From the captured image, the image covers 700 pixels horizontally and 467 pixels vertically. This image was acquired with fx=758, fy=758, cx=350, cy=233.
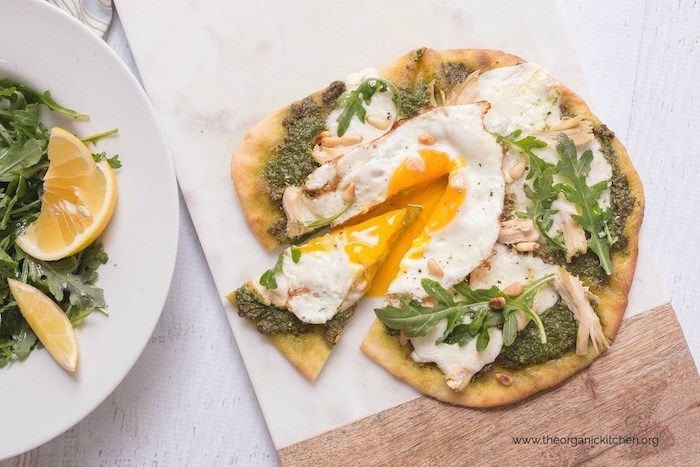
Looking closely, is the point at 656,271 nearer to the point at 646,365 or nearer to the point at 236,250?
the point at 646,365

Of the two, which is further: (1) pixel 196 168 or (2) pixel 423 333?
(1) pixel 196 168

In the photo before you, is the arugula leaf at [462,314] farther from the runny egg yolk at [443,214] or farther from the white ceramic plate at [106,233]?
the white ceramic plate at [106,233]

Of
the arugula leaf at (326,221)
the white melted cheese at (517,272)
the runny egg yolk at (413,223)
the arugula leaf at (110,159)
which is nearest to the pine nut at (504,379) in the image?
the white melted cheese at (517,272)

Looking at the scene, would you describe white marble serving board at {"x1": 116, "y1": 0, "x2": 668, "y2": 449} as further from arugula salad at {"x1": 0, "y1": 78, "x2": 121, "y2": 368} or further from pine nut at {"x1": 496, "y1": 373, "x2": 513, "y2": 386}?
arugula salad at {"x1": 0, "y1": 78, "x2": 121, "y2": 368}

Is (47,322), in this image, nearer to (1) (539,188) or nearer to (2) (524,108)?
(1) (539,188)

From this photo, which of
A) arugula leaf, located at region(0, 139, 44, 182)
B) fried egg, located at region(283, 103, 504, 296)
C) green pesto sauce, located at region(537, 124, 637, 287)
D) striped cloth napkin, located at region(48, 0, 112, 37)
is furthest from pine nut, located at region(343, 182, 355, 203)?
striped cloth napkin, located at region(48, 0, 112, 37)

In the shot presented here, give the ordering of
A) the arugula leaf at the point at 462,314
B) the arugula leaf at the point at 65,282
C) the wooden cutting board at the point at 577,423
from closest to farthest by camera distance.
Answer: the arugula leaf at the point at 65,282 → the arugula leaf at the point at 462,314 → the wooden cutting board at the point at 577,423

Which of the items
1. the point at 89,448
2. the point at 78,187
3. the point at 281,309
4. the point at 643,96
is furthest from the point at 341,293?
the point at 643,96
